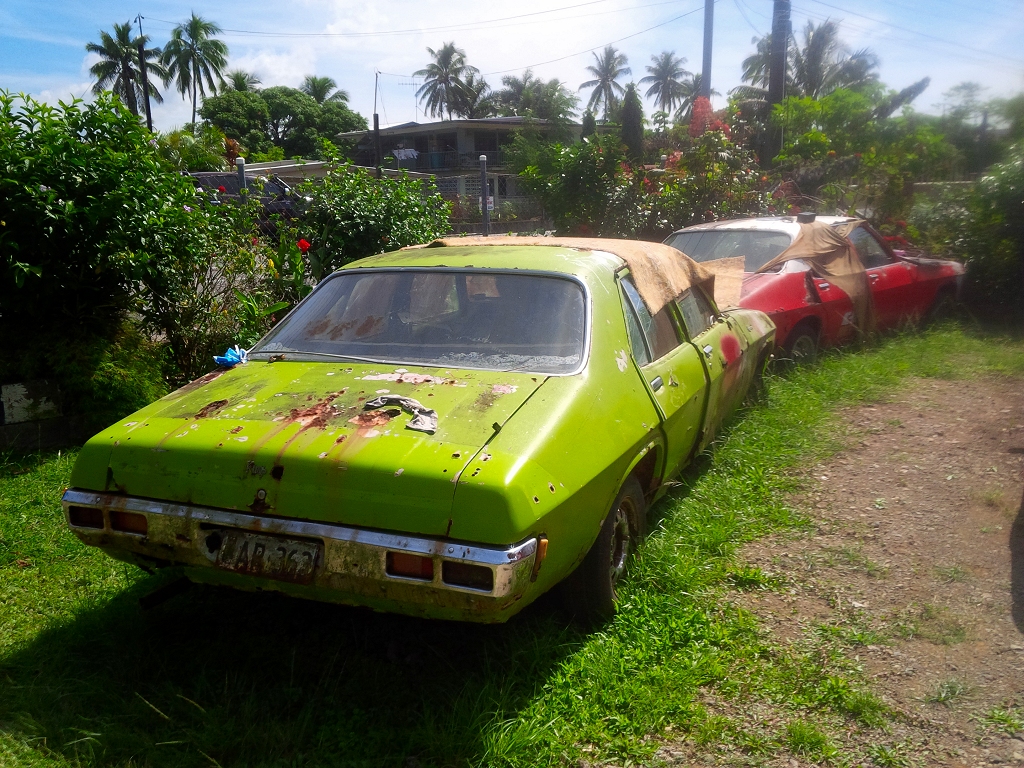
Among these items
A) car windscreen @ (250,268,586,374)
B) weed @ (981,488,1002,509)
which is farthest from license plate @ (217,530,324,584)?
weed @ (981,488,1002,509)

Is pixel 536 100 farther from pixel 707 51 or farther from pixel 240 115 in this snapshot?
pixel 707 51

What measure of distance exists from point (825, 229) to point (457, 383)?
18.1ft

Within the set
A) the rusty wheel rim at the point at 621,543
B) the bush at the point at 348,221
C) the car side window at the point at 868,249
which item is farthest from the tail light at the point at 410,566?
the car side window at the point at 868,249

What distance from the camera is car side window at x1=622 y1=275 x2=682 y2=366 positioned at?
371 cm

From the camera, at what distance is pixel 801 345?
269 inches

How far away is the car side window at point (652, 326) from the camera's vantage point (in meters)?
3.71

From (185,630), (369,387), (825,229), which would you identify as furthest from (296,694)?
(825,229)

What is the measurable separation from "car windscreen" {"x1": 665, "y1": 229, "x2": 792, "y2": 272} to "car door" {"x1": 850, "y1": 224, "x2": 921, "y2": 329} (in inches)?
37.7

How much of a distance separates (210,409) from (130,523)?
1.57 feet

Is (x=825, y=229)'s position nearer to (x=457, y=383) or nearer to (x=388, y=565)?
(x=457, y=383)

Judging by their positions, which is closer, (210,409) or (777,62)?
(210,409)

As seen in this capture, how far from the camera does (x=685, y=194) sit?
35.2 feet

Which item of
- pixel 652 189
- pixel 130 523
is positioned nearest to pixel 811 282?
pixel 652 189

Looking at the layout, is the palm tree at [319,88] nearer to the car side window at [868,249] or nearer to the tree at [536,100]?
the tree at [536,100]
